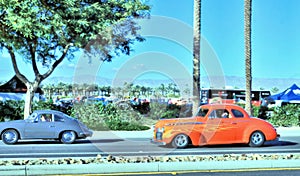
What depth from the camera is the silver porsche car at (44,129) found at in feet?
47.6

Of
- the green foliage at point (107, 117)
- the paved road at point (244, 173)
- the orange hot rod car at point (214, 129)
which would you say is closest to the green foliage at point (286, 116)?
the green foliage at point (107, 117)

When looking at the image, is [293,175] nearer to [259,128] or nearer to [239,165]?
[239,165]

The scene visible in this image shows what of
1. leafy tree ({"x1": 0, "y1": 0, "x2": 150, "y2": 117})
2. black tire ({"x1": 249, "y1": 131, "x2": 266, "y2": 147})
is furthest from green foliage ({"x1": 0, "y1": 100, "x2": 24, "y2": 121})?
black tire ({"x1": 249, "y1": 131, "x2": 266, "y2": 147})

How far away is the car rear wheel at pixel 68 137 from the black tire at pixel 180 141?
4.09m

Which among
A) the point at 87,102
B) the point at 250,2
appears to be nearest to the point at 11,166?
the point at 87,102

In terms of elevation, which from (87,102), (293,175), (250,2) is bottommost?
(293,175)

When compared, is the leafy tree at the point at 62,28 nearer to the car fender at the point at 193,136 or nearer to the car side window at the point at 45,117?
the car side window at the point at 45,117

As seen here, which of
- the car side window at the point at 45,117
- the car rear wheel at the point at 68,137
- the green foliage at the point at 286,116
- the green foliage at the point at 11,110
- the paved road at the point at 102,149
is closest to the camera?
the paved road at the point at 102,149

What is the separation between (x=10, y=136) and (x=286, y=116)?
15.9 metres

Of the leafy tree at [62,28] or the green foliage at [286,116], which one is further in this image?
the green foliage at [286,116]

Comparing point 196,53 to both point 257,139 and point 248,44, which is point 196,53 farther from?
point 257,139

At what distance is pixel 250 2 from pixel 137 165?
17984 millimetres

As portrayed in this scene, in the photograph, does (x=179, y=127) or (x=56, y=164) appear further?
(x=179, y=127)

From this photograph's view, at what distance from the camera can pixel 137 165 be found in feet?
27.4
